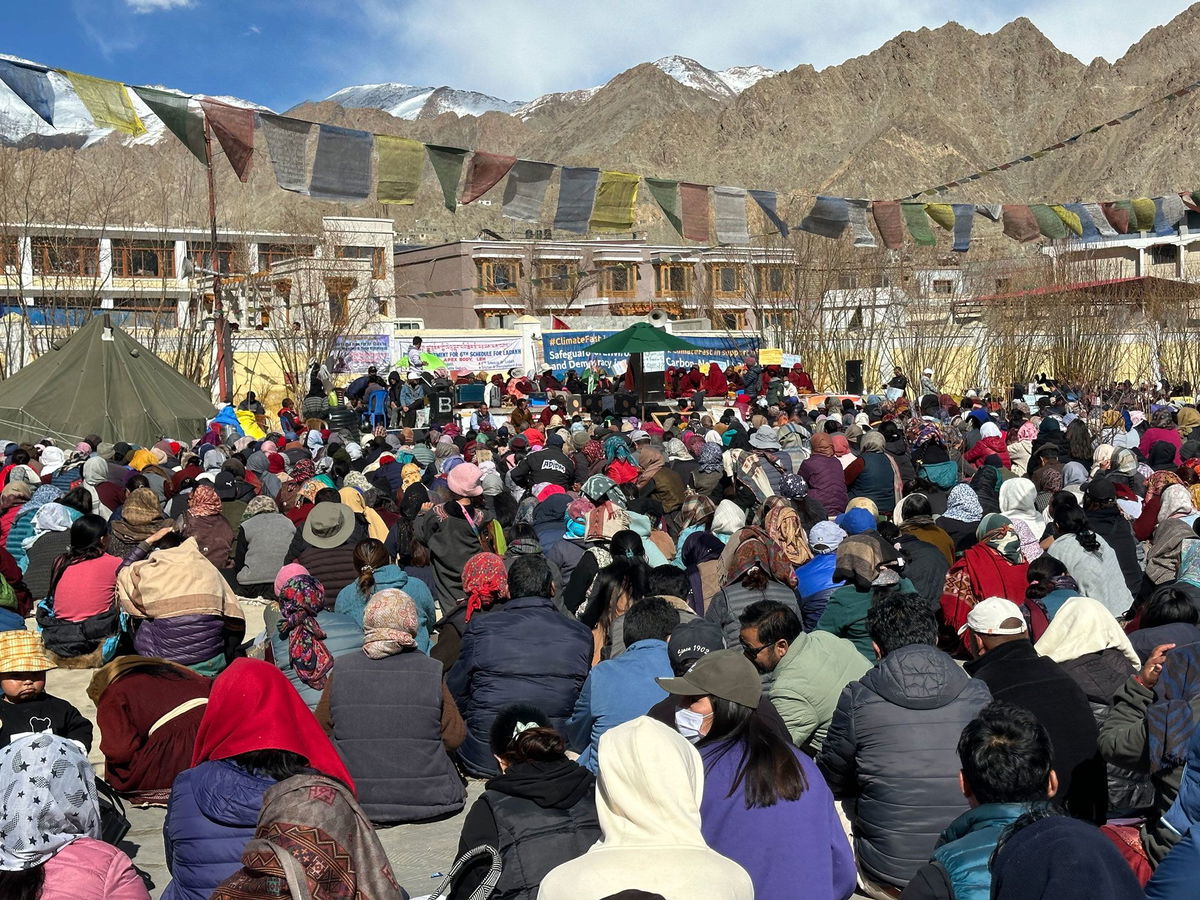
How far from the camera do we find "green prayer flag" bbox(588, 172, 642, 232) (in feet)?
57.5

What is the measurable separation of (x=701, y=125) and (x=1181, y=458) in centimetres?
17592

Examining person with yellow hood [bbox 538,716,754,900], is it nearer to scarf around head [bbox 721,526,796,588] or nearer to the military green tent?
scarf around head [bbox 721,526,796,588]

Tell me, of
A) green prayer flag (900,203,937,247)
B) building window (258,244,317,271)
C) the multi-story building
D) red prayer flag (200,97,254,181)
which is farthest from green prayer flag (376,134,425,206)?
building window (258,244,317,271)

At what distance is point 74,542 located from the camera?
8242 millimetres

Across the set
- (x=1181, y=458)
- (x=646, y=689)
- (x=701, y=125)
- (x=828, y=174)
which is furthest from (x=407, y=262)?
(x=701, y=125)

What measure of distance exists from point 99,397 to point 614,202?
8.51m

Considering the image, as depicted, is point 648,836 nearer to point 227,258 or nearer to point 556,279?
point 227,258

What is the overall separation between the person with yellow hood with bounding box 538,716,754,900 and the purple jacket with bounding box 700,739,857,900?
0.69 metres

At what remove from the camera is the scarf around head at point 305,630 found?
5.89m

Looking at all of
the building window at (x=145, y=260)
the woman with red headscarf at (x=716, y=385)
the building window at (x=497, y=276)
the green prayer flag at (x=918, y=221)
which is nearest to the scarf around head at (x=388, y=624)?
the green prayer flag at (x=918, y=221)

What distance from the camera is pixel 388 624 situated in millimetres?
5297

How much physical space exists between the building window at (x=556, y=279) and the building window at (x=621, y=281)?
1894 mm

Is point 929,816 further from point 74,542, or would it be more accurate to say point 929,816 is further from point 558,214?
point 558,214

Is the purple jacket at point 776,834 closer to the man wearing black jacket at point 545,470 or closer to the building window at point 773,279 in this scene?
the man wearing black jacket at point 545,470
